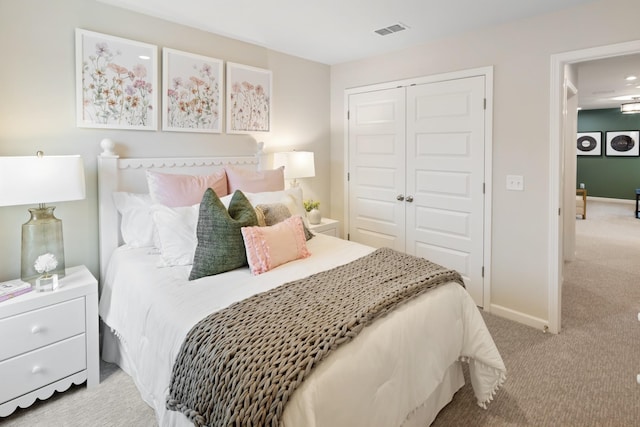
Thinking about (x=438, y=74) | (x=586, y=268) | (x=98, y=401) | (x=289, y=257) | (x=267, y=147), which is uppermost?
(x=438, y=74)

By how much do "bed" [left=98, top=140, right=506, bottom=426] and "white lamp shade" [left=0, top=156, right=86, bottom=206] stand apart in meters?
0.43

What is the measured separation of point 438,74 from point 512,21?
27.5 inches

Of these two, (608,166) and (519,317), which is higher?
(608,166)

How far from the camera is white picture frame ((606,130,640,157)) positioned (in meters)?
9.01

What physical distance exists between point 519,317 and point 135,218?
10.3ft

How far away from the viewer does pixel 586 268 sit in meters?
4.48

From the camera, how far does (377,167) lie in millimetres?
4066

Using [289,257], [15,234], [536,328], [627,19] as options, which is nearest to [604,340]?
[536,328]

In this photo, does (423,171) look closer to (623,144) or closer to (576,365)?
(576,365)

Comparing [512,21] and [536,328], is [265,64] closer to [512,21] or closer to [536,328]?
[512,21]

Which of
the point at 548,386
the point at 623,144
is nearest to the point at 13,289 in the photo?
the point at 548,386

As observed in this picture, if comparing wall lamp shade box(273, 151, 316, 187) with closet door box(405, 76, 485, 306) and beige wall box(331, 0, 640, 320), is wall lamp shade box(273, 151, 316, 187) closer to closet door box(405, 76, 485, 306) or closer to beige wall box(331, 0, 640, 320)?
closet door box(405, 76, 485, 306)

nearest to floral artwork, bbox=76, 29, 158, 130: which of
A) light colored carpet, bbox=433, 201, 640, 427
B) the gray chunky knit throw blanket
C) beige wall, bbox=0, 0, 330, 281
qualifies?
beige wall, bbox=0, 0, 330, 281

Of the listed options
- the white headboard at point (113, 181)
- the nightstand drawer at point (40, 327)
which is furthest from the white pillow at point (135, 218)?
the nightstand drawer at point (40, 327)
